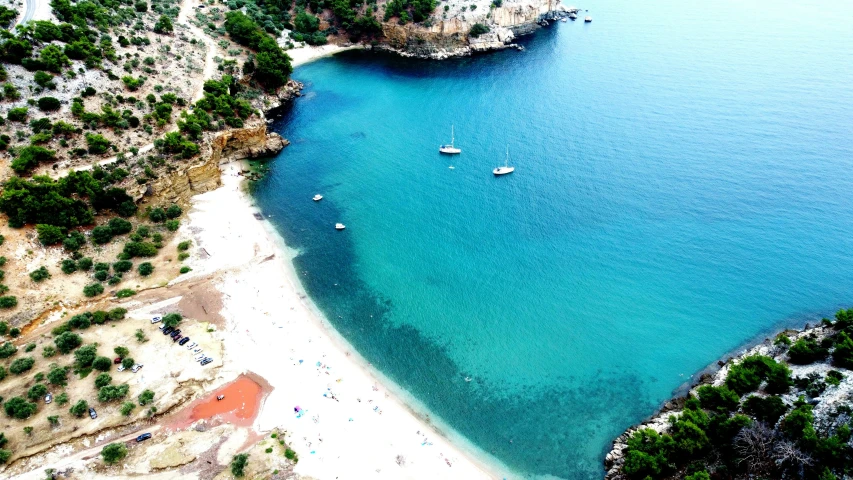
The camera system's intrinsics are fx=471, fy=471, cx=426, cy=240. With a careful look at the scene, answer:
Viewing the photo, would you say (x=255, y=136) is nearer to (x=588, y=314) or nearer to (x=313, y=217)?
(x=313, y=217)

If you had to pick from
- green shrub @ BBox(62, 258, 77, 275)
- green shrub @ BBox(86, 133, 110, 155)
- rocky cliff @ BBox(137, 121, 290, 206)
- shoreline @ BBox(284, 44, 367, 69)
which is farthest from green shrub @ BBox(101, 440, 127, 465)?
shoreline @ BBox(284, 44, 367, 69)

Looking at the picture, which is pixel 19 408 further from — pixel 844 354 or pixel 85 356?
pixel 844 354

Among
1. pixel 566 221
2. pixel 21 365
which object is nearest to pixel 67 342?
pixel 21 365

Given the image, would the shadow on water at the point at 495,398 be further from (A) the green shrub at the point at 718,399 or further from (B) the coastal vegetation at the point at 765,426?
(A) the green shrub at the point at 718,399

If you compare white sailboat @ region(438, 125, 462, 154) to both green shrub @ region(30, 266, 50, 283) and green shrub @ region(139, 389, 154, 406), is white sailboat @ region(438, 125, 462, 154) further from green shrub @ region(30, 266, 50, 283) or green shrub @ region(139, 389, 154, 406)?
green shrub @ region(30, 266, 50, 283)

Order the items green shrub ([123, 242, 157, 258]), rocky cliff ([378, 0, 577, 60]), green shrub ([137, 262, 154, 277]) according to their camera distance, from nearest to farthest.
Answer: green shrub ([137, 262, 154, 277]) < green shrub ([123, 242, 157, 258]) < rocky cliff ([378, 0, 577, 60])

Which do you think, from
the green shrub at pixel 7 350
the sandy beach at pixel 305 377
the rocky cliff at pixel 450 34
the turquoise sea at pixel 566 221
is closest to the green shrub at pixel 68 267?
the green shrub at pixel 7 350
